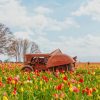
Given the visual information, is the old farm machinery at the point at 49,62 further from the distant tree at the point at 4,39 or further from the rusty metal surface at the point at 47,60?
the distant tree at the point at 4,39

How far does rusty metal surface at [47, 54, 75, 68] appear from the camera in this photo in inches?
770

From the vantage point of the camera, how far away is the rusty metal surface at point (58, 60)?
19547 millimetres

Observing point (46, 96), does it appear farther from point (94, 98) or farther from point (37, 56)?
point (37, 56)

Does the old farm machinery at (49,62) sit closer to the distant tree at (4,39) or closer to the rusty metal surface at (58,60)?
the rusty metal surface at (58,60)

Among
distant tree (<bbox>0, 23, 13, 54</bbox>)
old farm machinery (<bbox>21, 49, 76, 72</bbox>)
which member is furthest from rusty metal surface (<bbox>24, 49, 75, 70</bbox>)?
distant tree (<bbox>0, 23, 13, 54</bbox>)

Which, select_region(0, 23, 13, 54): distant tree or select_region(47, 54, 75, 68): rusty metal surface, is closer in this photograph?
select_region(47, 54, 75, 68): rusty metal surface

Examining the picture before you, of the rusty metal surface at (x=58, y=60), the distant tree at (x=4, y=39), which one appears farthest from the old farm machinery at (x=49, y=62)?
the distant tree at (x=4, y=39)

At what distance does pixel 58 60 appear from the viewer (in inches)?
776

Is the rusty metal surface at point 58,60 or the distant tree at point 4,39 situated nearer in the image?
the rusty metal surface at point 58,60

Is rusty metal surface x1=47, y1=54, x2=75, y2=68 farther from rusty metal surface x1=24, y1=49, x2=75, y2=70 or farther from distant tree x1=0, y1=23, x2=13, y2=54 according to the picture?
distant tree x1=0, y1=23, x2=13, y2=54

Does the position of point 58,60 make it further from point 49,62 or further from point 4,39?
point 4,39

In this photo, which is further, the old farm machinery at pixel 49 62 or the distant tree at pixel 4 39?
the distant tree at pixel 4 39

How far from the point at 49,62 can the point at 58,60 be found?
0.51m

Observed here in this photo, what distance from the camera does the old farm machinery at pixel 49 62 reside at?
1958cm
